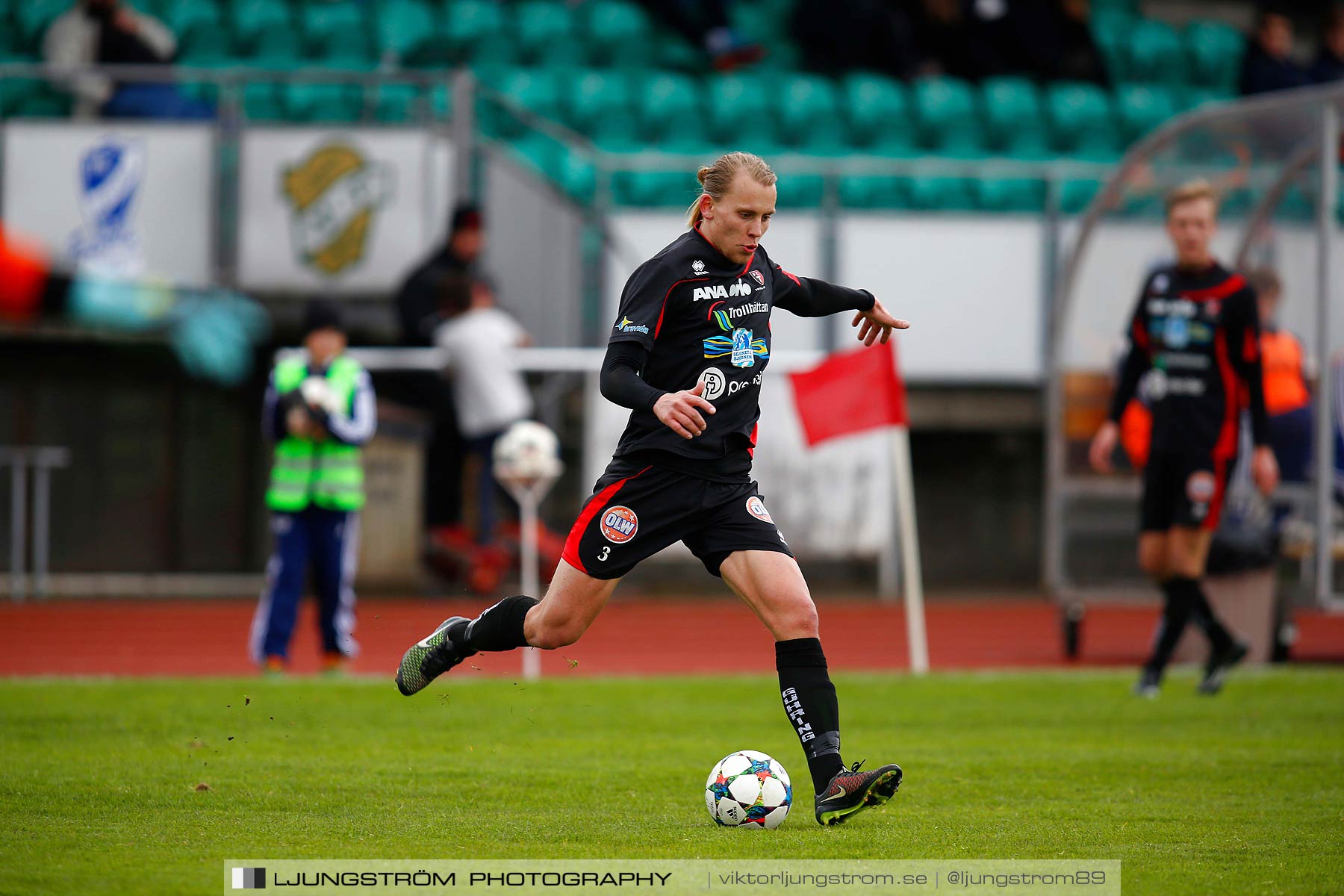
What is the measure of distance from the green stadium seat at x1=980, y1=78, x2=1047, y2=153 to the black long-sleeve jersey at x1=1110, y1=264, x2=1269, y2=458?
32.1ft

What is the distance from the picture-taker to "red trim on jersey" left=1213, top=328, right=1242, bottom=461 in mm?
9305

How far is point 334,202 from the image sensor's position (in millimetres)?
14891

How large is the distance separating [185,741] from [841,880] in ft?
12.5

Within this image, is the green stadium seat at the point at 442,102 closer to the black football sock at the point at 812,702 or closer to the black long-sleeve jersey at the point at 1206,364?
the black long-sleeve jersey at the point at 1206,364

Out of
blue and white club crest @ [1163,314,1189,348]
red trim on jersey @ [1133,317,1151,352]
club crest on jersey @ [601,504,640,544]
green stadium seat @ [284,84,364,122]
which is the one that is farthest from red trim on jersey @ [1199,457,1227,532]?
green stadium seat @ [284,84,364,122]

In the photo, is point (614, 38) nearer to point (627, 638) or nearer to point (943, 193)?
point (943, 193)

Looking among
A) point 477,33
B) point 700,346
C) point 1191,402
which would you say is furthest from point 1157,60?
point 700,346

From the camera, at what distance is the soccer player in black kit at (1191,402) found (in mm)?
9242

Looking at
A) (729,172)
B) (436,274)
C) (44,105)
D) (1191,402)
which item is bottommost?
(1191,402)

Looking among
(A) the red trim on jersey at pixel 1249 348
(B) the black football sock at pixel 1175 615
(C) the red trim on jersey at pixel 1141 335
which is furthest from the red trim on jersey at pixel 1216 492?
(C) the red trim on jersey at pixel 1141 335

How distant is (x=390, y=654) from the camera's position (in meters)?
12.2

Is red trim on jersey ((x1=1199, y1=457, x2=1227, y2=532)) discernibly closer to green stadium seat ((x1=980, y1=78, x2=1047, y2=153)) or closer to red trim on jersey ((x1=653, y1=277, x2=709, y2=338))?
red trim on jersey ((x1=653, y1=277, x2=709, y2=338))

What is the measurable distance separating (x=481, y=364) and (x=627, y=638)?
286 cm

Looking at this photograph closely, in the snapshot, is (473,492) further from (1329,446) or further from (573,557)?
(573,557)
